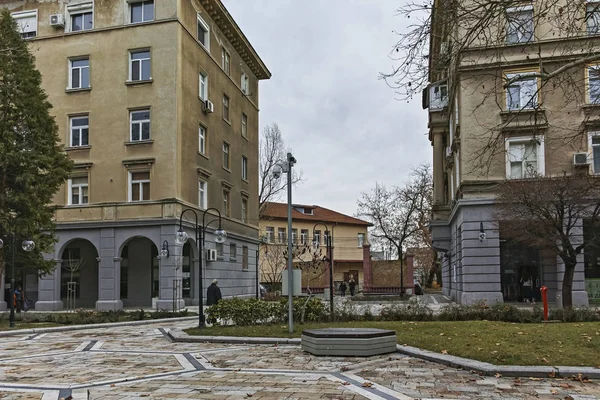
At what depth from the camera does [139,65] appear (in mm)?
31297

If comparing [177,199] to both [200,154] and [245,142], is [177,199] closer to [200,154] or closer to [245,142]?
[200,154]

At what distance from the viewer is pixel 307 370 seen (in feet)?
32.3

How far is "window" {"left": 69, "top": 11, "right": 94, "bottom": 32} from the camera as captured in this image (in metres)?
32.3

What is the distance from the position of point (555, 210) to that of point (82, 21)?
84.5 ft

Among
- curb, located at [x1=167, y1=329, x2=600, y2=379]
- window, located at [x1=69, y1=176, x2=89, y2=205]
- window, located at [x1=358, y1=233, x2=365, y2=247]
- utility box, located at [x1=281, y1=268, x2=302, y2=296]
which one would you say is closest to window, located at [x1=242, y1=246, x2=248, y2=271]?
window, located at [x1=69, y1=176, x2=89, y2=205]

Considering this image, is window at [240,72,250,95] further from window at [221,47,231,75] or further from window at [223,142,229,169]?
window at [223,142,229,169]

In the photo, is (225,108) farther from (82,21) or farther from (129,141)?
(82,21)

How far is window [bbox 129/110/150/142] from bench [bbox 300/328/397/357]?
71.1 feet

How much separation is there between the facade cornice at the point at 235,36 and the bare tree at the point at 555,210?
21.0 m

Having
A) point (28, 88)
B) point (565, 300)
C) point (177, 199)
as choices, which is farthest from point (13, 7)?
point (565, 300)

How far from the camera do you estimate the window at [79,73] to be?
105 ft

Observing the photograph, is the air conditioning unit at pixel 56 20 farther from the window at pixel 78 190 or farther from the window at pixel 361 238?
the window at pixel 361 238

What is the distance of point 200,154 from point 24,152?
10659 mm

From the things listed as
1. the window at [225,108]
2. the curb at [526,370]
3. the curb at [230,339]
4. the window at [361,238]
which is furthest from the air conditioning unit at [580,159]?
the window at [361,238]
